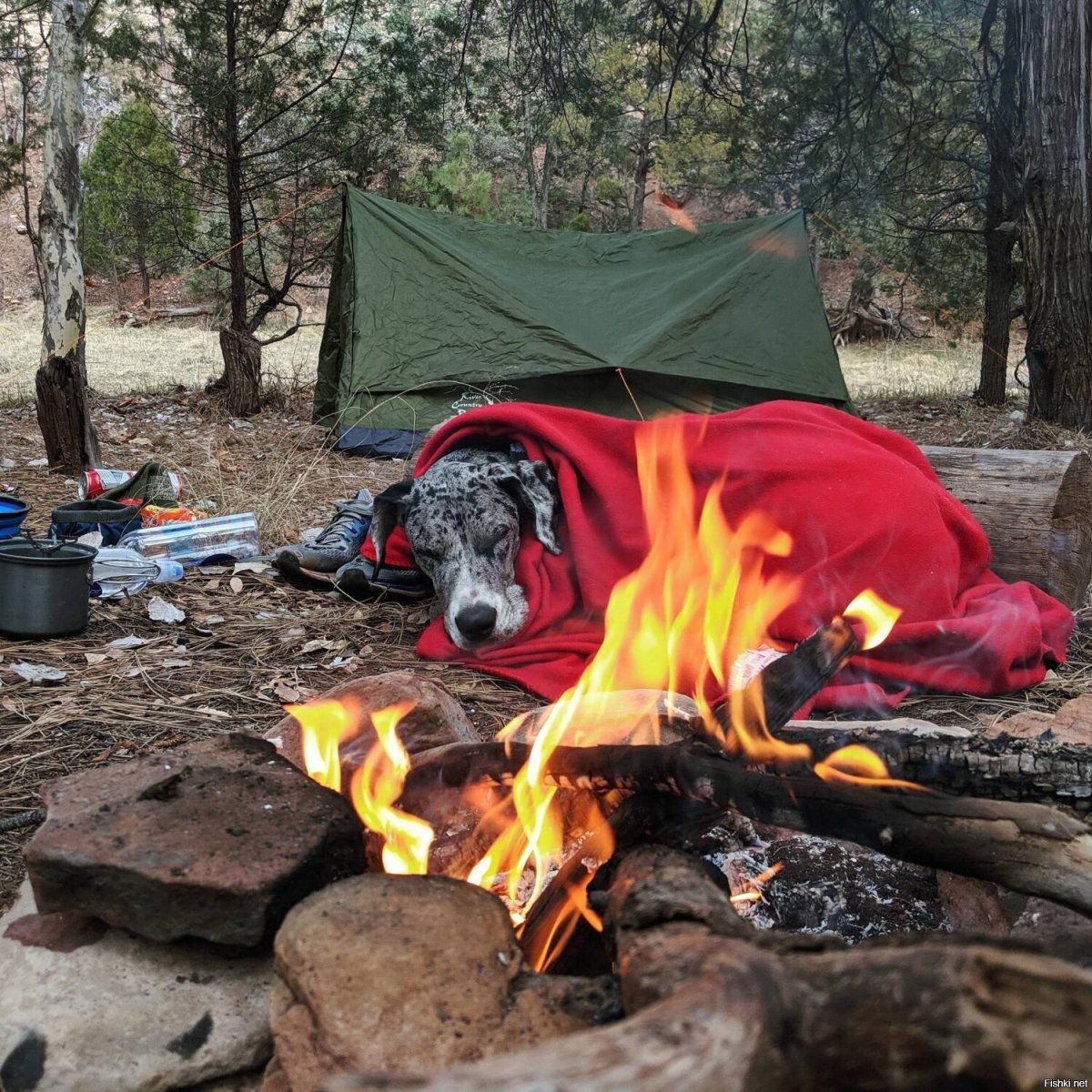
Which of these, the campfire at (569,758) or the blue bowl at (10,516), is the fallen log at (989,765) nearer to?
the campfire at (569,758)

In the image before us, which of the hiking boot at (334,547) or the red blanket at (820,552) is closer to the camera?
the red blanket at (820,552)

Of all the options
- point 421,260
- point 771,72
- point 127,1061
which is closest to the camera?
point 127,1061

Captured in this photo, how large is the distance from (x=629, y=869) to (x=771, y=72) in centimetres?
1013

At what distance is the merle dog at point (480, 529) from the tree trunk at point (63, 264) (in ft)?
12.9

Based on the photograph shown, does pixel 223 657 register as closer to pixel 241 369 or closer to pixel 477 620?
pixel 477 620

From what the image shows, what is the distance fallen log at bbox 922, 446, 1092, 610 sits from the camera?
3852 mm

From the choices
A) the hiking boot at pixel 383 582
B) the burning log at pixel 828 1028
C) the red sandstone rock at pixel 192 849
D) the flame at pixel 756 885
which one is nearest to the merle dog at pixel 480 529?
the hiking boot at pixel 383 582

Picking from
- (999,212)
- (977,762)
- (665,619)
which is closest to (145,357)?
(999,212)

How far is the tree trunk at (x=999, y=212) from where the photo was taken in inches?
328

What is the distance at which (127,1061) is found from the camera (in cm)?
143

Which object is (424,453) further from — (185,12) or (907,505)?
(185,12)

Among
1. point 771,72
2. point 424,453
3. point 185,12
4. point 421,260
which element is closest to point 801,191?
point 771,72

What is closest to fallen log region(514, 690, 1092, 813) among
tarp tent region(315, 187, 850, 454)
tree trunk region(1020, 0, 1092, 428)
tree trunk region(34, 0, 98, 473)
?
tree trunk region(1020, 0, 1092, 428)

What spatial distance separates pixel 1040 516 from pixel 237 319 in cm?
815
